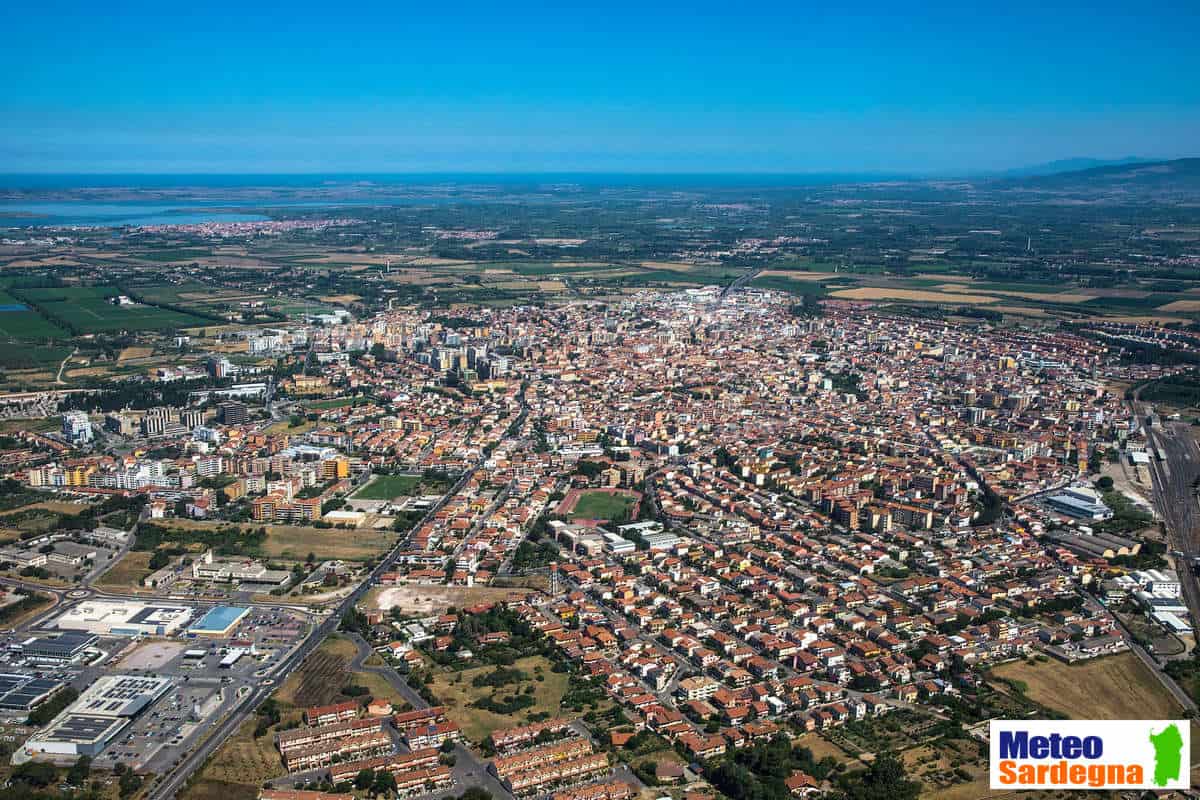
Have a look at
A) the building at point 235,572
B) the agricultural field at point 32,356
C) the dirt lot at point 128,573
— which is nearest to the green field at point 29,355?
the agricultural field at point 32,356

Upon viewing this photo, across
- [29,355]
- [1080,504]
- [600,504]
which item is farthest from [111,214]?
[1080,504]

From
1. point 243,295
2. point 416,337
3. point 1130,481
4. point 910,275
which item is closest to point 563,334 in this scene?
point 416,337

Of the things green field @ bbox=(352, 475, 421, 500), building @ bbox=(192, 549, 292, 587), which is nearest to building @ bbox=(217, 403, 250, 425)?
green field @ bbox=(352, 475, 421, 500)

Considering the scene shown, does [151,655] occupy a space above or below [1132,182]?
below

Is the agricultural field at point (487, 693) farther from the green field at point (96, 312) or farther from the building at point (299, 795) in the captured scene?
the green field at point (96, 312)

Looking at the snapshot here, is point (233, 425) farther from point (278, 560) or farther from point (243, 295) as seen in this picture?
point (243, 295)

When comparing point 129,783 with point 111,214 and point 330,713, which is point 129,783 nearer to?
point 330,713
